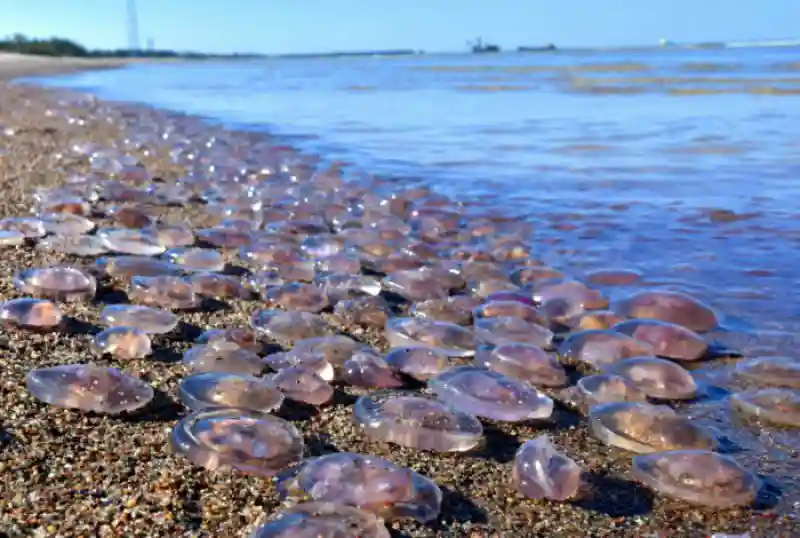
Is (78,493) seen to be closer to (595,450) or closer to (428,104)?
(595,450)

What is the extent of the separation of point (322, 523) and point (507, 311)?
1.17 meters

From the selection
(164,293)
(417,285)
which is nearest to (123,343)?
(164,293)

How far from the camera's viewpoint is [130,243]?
101 inches

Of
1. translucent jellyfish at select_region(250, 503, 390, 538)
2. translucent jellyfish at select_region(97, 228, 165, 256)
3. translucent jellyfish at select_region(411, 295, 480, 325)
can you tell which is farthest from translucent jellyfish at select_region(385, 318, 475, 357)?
translucent jellyfish at select_region(97, 228, 165, 256)

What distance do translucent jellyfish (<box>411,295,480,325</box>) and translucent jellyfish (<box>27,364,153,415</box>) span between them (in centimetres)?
88

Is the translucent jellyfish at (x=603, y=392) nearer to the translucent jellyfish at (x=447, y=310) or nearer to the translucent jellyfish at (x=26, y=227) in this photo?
the translucent jellyfish at (x=447, y=310)

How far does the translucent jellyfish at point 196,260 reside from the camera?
2.43 meters

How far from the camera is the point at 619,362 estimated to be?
5.71 ft

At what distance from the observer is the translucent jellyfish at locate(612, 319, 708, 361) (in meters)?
1.90

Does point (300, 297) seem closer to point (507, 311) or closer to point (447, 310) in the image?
point (447, 310)

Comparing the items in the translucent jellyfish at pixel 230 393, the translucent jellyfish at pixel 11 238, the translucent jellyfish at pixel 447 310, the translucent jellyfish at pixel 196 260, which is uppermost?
the translucent jellyfish at pixel 11 238

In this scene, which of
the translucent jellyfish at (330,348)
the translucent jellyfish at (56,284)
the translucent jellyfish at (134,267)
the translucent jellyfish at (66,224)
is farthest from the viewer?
the translucent jellyfish at (66,224)

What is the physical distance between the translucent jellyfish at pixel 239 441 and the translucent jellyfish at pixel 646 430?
1.94ft

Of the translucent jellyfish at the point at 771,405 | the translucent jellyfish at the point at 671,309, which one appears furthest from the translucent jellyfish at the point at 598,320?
the translucent jellyfish at the point at 771,405
